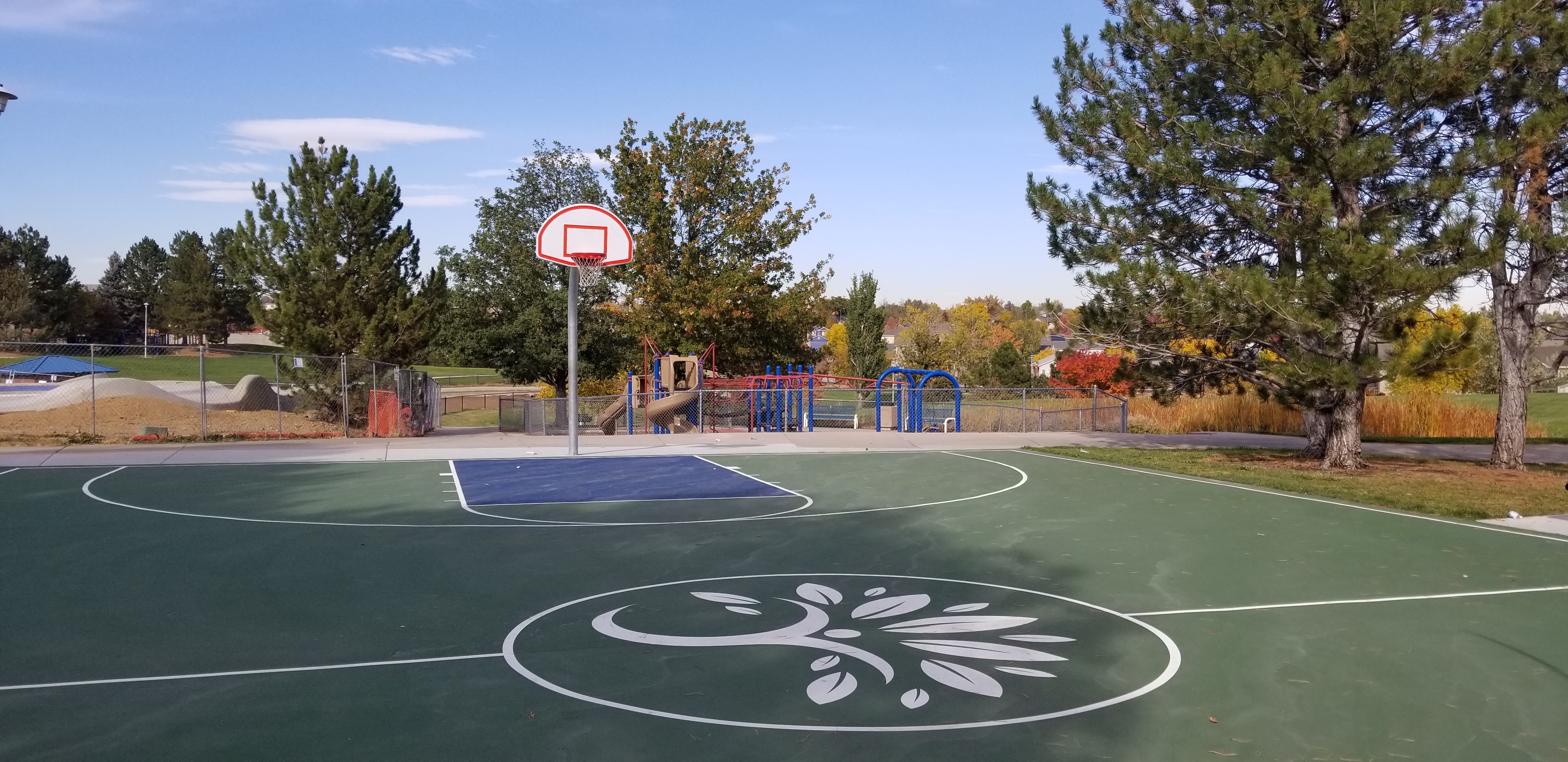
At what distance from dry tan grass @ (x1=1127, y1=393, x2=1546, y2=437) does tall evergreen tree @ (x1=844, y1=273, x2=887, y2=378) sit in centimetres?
1884

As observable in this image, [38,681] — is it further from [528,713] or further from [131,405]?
[131,405]

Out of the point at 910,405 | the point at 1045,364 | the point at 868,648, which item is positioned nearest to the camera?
the point at 868,648

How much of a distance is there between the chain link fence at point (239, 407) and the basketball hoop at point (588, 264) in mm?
5249

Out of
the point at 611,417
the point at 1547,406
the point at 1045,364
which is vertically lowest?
the point at 611,417

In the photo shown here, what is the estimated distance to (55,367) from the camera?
142 ft

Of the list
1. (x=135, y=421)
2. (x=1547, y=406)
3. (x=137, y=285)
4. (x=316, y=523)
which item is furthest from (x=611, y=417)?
(x=137, y=285)

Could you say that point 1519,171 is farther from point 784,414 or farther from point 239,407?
point 239,407

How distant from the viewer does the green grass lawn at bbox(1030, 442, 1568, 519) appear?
12.8m

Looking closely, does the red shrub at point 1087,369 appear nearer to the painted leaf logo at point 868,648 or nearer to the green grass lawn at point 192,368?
the painted leaf logo at point 868,648

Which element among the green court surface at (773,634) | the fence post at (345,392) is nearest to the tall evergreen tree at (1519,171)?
the green court surface at (773,634)

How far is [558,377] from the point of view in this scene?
4212 centimetres

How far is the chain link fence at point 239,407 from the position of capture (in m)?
21.3

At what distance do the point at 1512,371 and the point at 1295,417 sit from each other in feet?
34.1

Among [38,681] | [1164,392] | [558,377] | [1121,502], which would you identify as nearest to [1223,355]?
[1164,392]
